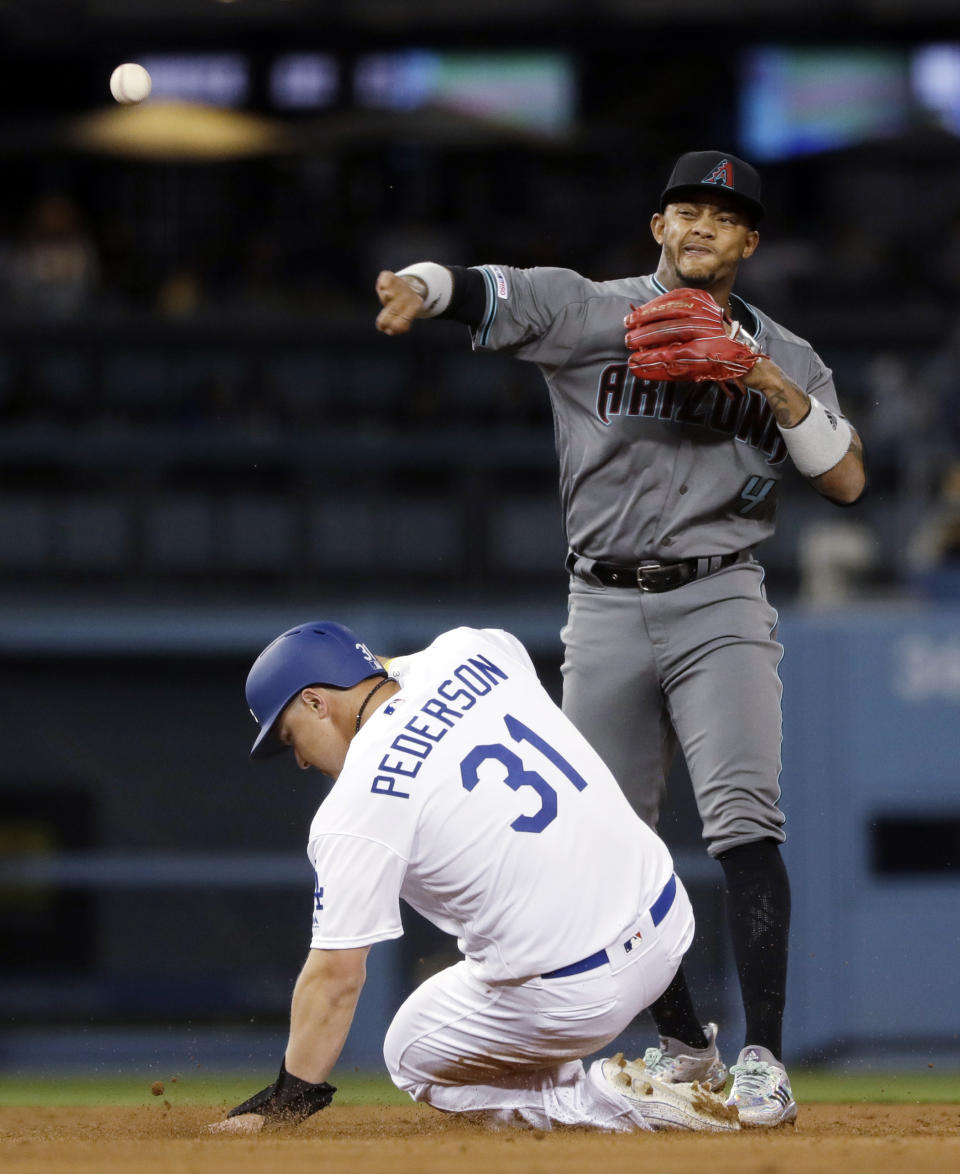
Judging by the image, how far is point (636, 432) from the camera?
3.99 metres

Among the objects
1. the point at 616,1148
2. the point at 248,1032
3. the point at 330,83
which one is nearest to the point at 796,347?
the point at 616,1148

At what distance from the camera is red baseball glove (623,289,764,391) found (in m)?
3.76

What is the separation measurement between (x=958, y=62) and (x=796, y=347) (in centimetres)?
1014

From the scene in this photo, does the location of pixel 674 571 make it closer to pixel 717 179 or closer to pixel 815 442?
pixel 815 442

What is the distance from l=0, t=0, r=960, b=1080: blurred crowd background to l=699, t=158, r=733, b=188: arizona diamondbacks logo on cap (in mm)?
3645

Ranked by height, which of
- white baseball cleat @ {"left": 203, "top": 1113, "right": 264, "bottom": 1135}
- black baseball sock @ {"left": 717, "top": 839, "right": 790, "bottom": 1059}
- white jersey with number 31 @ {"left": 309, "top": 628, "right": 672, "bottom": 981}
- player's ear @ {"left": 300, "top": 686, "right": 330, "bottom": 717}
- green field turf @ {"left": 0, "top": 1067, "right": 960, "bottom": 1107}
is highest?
player's ear @ {"left": 300, "top": 686, "right": 330, "bottom": 717}

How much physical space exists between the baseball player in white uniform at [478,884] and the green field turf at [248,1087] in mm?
1861

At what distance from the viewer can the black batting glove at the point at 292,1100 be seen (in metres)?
3.39

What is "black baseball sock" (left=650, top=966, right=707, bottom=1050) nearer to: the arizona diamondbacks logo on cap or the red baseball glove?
the red baseball glove

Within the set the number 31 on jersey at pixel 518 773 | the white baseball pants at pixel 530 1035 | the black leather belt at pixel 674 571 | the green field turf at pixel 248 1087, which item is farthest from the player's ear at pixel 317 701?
the green field turf at pixel 248 1087

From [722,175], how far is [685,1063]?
6.33ft

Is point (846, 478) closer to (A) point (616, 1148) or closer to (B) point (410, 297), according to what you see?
(B) point (410, 297)

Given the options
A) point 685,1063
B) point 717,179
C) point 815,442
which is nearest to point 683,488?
point 815,442

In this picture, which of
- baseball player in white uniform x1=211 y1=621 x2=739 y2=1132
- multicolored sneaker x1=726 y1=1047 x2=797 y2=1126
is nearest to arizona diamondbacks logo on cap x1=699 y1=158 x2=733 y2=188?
baseball player in white uniform x1=211 y1=621 x2=739 y2=1132
